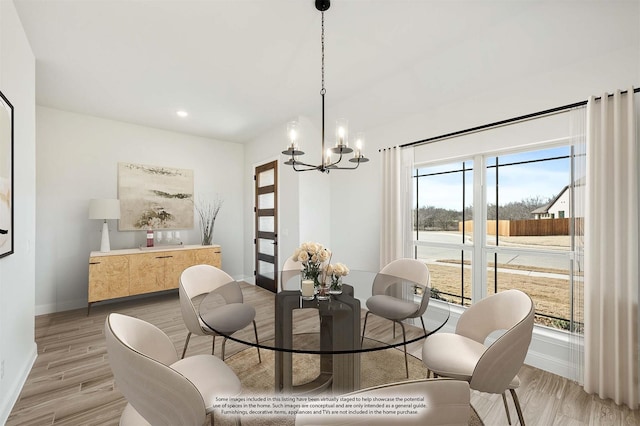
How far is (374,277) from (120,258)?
3.40 metres

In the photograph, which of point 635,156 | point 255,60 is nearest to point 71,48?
point 255,60

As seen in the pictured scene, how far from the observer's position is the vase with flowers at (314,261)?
1.92 meters

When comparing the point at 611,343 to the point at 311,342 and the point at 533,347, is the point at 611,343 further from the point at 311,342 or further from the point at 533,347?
the point at 311,342

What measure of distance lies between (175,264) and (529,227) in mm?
4473

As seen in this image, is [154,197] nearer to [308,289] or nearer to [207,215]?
[207,215]

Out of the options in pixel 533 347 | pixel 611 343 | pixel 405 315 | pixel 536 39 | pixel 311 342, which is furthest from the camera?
pixel 533 347

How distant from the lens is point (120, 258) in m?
3.77

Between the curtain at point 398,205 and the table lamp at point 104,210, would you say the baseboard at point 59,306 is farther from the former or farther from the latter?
the curtain at point 398,205

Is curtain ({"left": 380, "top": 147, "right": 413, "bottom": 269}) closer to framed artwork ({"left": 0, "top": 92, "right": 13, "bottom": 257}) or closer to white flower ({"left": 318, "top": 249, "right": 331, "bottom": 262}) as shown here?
white flower ({"left": 318, "top": 249, "right": 331, "bottom": 262})

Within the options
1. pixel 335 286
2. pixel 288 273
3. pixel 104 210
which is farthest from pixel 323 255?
pixel 104 210

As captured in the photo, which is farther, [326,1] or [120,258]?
[120,258]

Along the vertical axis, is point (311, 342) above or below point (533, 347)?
above

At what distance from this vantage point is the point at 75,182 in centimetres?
393

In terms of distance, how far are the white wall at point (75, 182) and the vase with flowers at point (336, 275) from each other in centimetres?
384
